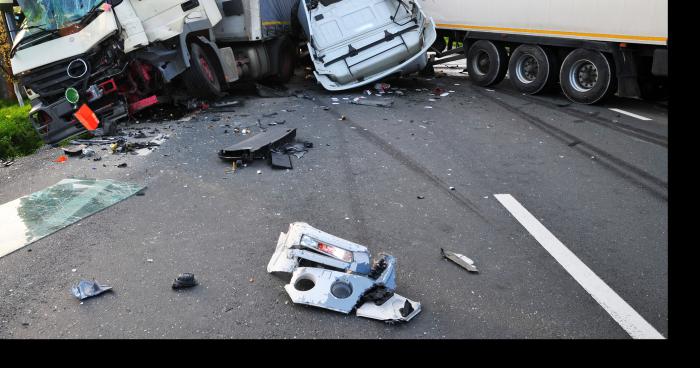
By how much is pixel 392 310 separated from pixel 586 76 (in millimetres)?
7768

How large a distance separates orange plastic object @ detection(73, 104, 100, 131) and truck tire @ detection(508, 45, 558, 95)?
7.87 metres

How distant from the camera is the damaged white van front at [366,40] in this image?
10.4 metres

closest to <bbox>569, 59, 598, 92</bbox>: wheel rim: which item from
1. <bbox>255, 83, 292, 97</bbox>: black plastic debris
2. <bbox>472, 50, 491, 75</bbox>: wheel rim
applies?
<bbox>472, 50, 491, 75</bbox>: wheel rim

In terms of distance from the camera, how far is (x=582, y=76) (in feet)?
30.9

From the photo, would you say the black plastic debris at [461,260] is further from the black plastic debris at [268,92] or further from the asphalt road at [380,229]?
the black plastic debris at [268,92]

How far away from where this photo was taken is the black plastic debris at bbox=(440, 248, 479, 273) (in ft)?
12.6

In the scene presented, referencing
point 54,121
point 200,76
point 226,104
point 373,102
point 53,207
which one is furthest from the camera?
point 226,104

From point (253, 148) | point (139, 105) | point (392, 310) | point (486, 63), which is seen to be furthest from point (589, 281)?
point (486, 63)

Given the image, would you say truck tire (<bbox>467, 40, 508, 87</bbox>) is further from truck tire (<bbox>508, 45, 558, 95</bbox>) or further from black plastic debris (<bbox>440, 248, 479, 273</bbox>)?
black plastic debris (<bbox>440, 248, 479, 273</bbox>)

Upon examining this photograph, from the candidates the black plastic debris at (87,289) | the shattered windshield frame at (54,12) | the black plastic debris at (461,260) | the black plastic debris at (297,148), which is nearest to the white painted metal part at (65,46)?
the shattered windshield frame at (54,12)

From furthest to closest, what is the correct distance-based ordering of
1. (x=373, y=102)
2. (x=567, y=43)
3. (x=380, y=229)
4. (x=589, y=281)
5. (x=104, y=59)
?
(x=373, y=102)
(x=567, y=43)
(x=104, y=59)
(x=380, y=229)
(x=589, y=281)

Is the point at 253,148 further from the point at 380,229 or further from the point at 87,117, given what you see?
the point at 87,117

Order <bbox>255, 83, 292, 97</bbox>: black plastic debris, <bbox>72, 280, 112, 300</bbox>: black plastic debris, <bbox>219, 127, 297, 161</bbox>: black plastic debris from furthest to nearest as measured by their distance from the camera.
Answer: <bbox>255, 83, 292, 97</bbox>: black plastic debris < <bbox>219, 127, 297, 161</bbox>: black plastic debris < <bbox>72, 280, 112, 300</bbox>: black plastic debris
